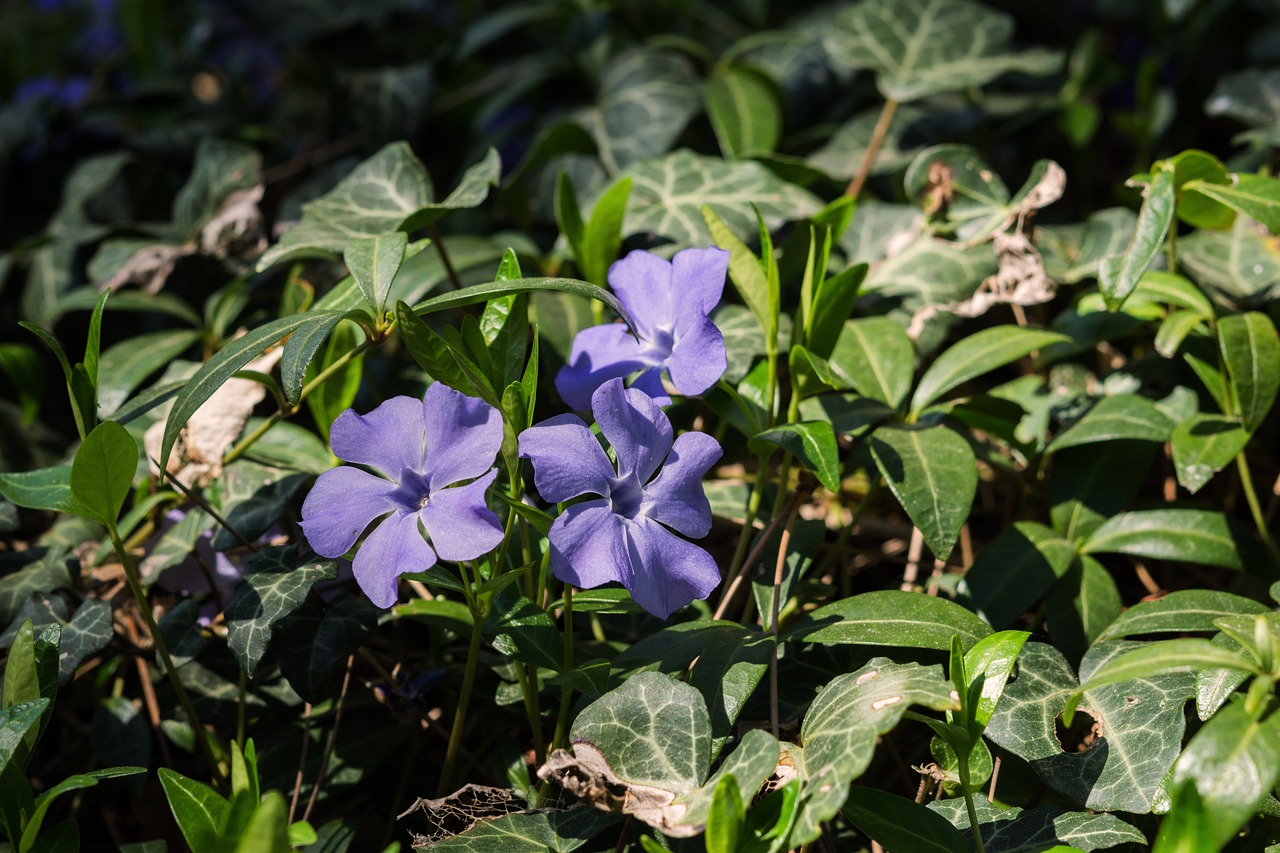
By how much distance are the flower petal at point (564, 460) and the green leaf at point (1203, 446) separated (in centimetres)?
65

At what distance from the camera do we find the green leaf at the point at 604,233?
46.7 inches

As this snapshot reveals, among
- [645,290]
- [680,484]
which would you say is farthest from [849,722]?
[645,290]

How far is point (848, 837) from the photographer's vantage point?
961 millimetres

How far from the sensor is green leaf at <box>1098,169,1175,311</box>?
3.40 ft

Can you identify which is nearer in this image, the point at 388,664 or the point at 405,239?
the point at 405,239

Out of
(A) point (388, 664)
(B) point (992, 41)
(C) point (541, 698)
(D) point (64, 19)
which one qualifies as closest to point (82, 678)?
(A) point (388, 664)

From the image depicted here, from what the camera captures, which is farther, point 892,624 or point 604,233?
point 604,233

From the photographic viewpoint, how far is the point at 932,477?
98 cm

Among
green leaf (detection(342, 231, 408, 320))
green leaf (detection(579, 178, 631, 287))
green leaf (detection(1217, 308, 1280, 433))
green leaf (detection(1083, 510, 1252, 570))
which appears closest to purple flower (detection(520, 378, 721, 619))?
green leaf (detection(342, 231, 408, 320))

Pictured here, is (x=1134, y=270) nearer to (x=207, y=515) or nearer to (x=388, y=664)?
(x=388, y=664)

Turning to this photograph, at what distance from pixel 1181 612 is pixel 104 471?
3.23 ft

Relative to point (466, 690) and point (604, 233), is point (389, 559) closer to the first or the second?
point (466, 690)

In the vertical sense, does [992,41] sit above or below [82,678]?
above

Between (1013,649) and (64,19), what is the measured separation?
2.87 meters
